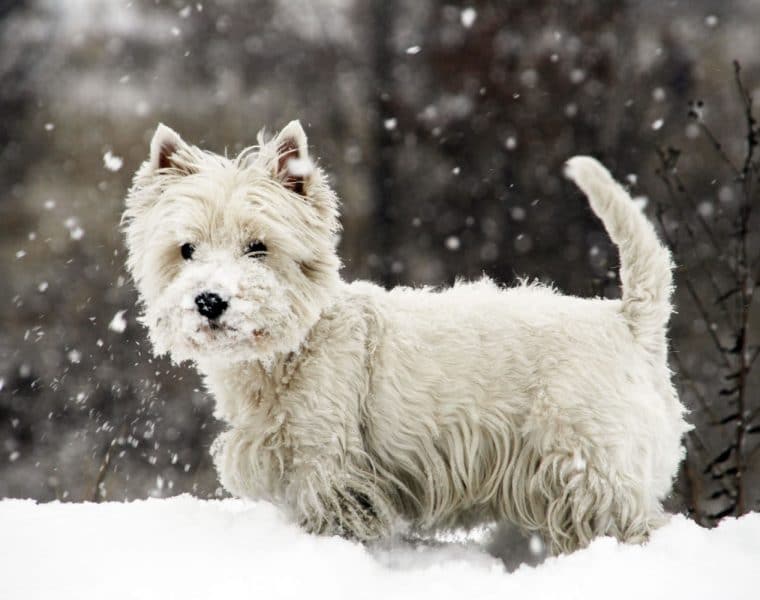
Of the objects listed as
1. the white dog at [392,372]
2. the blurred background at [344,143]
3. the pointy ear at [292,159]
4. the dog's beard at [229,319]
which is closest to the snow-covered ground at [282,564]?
the white dog at [392,372]

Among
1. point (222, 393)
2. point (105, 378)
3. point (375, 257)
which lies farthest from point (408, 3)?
point (222, 393)

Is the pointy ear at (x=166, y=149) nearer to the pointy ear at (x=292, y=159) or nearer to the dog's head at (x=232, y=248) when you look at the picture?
the dog's head at (x=232, y=248)

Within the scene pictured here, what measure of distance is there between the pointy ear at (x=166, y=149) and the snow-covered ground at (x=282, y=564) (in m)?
1.50

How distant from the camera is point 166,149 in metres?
3.36

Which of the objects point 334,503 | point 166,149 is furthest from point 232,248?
point 334,503

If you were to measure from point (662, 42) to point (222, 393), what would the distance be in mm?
7192

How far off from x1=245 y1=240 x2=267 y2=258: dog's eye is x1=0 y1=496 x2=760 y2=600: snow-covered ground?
1.07m

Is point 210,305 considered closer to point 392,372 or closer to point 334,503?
point 392,372

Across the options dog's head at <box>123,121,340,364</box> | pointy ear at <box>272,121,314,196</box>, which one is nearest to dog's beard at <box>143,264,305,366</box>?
dog's head at <box>123,121,340,364</box>

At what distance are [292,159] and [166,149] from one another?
591mm

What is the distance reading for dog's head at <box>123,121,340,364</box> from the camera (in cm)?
290

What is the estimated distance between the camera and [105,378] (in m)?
8.84

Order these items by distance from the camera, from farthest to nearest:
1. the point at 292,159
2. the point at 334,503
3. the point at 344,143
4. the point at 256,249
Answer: the point at 344,143 → the point at 292,159 → the point at 256,249 → the point at 334,503

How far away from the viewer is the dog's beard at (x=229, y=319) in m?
2.86
